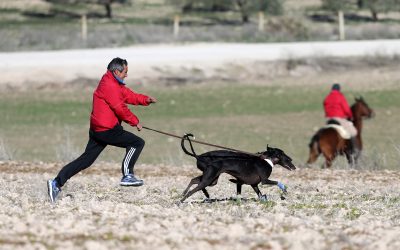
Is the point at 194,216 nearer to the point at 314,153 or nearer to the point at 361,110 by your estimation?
the point at 314,153

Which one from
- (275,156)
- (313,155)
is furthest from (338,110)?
(275,156)

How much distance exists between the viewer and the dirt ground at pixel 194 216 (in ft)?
31.9

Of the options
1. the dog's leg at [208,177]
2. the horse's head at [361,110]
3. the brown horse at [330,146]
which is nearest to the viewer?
the dog's leg at [208,177]

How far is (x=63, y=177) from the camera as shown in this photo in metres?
13.3

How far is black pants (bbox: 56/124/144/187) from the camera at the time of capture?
A: 13.3 m

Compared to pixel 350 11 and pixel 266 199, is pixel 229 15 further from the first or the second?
pixel 266 199

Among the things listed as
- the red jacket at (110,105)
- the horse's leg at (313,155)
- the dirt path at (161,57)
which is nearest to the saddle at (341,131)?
the horse's leg at (313,155)

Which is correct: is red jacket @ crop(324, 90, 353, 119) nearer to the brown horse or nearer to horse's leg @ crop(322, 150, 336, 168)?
the brown horse

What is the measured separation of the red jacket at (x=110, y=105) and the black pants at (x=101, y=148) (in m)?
0.08

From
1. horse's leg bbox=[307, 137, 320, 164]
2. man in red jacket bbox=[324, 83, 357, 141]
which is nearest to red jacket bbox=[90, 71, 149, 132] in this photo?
horse's leg bbox=[307, 137, 320, 164]

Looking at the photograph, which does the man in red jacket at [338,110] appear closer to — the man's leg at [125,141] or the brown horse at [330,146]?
the brown horse at [330,146]

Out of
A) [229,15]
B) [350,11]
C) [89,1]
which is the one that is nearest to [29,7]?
[89,1]

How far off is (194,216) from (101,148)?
2.55m

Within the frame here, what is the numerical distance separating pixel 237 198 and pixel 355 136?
30.9 ft
